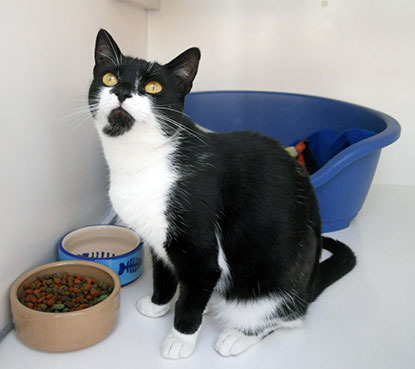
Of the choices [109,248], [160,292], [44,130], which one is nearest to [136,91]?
[44,130]

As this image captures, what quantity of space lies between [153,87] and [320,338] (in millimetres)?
733

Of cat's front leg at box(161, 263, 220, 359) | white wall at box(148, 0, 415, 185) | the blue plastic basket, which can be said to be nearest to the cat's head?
cat's front leg at box(161, 263, 220, 359)

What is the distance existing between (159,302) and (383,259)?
0.79 m

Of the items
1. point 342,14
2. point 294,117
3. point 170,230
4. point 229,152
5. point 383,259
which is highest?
point 342,14

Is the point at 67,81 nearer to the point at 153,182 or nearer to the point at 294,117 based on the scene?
the point at 153,182

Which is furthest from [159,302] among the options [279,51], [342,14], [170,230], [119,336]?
[342,14]

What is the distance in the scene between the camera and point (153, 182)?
974mm

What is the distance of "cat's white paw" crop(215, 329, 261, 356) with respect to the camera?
103 centimetres

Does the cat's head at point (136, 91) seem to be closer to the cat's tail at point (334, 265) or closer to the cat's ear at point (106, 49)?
the cat's ear at point (106, 49)

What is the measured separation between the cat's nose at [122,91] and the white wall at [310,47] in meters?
→ 1.40

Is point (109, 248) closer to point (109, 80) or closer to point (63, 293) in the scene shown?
point (63, 293)

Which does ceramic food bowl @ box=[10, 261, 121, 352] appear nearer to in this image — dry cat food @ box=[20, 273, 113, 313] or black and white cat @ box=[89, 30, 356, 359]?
dry cat food @ box=[20, 273, 113, 313]

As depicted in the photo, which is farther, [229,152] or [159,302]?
[159,302]

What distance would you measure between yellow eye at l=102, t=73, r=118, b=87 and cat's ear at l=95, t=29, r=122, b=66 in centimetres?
5
